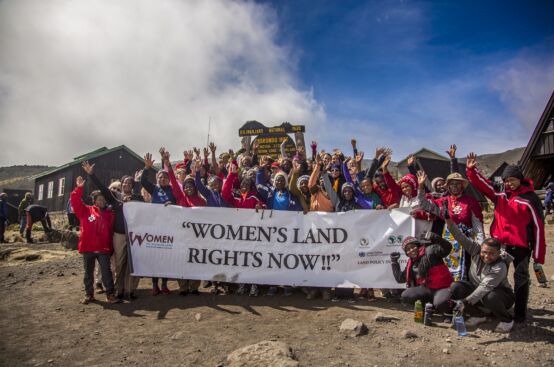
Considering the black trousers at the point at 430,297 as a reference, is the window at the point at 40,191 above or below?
above

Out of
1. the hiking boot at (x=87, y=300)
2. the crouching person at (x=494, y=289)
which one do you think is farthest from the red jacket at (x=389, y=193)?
the hiking boot at (x=87, y=300)

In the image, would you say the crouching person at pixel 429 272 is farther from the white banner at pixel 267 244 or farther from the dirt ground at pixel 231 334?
the white banner at pixel 267 244

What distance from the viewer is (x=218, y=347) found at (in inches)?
156

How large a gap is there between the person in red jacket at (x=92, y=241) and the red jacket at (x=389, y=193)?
492 cm

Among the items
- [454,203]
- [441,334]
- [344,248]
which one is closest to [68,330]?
[344,248]

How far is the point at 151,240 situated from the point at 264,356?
3484 millimetres

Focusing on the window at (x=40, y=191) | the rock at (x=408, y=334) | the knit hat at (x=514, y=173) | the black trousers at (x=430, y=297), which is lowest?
the rock at (x=408, y=334)

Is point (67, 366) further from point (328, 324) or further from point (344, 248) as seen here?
point (344, 248)

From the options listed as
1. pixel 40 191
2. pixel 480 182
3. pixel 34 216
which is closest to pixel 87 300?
pixel 480 182

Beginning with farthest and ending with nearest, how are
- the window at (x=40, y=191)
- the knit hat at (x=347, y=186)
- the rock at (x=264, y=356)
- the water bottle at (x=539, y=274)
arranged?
the window at (x=40, y=191), the water bottle at (x=539, y=274), the knit hat at (x=347, y=186), the rock at (x=264, y=356)

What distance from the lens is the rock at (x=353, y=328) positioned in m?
4.16

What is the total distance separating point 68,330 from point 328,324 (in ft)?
11.7

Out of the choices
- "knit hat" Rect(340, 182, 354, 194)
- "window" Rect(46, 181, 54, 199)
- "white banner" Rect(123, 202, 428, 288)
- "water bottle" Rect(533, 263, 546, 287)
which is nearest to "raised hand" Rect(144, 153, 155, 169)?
"white banner" Rect(123, 202, 428, 288)

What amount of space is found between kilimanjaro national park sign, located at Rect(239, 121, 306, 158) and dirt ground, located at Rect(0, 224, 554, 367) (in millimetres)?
9712
